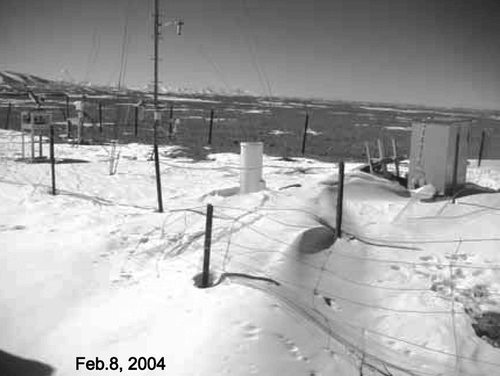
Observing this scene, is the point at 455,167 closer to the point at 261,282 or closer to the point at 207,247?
the point at 261,282

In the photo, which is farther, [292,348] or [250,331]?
[250,331]

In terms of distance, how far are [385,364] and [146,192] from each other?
8486 mm

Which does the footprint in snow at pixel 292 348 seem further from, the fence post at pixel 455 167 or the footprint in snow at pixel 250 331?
the fence post at pixel 455 167

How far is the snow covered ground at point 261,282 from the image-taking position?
505 centimetres

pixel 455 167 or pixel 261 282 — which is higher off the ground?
pixel 455 167

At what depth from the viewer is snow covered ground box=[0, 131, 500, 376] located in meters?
5.05

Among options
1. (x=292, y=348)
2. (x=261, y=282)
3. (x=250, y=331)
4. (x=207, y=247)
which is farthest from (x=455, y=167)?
(x=250, y=331)

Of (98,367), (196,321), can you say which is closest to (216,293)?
(196,321)

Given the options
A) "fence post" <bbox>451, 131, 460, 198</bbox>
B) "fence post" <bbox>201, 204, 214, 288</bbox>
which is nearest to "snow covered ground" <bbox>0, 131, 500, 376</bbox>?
"fence post" <bbox>201, 204, 214, 288</bbox>

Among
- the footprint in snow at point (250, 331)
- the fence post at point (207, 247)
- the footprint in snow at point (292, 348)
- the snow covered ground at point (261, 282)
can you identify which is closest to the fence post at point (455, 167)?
the snow covered ground at point (261, 282)

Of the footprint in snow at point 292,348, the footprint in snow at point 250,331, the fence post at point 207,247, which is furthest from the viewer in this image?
the fence post at point 207,247

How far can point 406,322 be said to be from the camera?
6.30 meters

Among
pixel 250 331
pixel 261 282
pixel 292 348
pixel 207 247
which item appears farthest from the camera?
pixel 261 282

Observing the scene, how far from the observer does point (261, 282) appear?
626 centimetres
